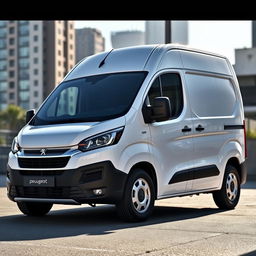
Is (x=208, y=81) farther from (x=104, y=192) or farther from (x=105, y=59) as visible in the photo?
(x=104, y=192)

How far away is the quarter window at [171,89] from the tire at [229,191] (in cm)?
171

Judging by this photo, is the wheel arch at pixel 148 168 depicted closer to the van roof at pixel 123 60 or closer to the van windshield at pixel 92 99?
the van windshield at pixel 92 99

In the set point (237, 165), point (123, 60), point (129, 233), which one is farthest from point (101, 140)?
point (237, 165)

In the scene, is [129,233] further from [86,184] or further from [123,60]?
[123,60]

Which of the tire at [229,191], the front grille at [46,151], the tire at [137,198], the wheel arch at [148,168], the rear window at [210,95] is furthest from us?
the tire at [229,191]

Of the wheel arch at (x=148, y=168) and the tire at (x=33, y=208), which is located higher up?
the wheel arch at (x=148, y=168)

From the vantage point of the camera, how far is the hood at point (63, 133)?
8.58 meters

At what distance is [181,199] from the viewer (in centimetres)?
1355

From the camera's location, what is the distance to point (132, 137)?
890 centimetres

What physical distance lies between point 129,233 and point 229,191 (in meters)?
3.64

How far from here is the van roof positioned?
381 inches

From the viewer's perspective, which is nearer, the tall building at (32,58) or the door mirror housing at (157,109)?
the door mirror housing at (157,109)

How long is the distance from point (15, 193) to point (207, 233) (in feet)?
9.34

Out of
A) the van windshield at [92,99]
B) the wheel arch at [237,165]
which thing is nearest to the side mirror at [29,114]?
the van windshield at [92,99]
